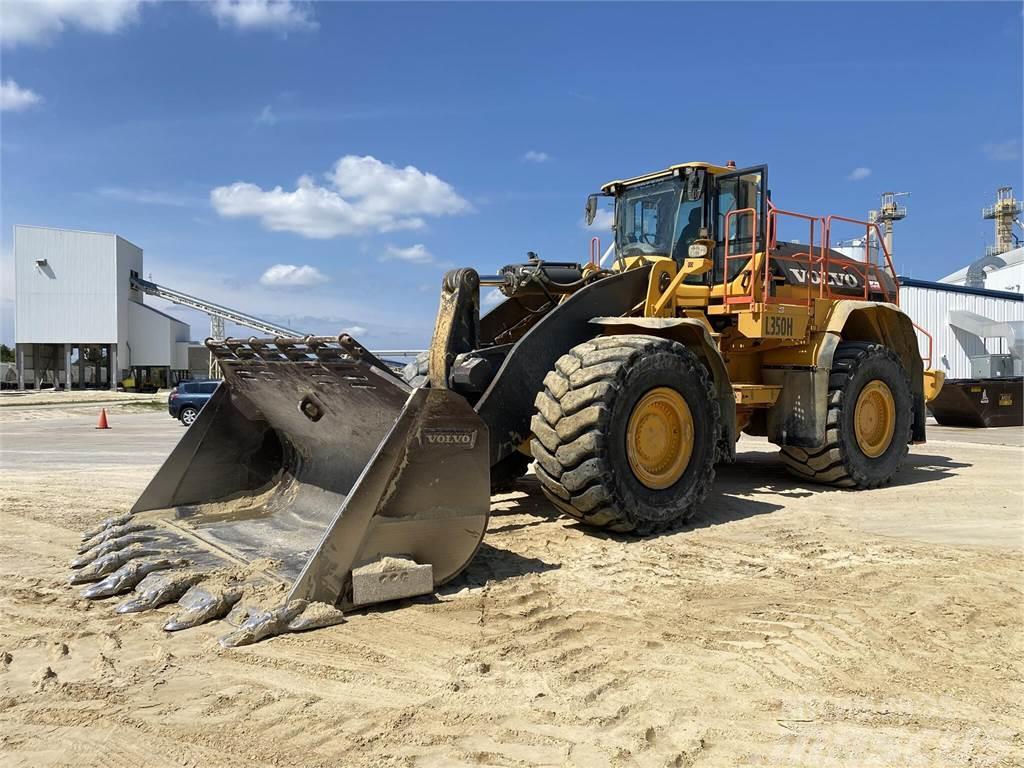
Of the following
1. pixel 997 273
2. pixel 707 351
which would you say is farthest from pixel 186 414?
pixel 997 273

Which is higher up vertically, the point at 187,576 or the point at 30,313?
the point at 30,313

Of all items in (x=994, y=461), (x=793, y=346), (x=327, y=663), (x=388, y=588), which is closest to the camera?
(x=327, y=663)

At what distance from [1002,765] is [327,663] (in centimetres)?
259

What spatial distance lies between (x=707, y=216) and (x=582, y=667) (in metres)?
5.31

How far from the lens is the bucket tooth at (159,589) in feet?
13.1

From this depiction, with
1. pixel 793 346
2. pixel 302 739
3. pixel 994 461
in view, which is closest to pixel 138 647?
pixel 302 739

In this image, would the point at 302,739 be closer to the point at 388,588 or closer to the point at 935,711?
the point at 388,588

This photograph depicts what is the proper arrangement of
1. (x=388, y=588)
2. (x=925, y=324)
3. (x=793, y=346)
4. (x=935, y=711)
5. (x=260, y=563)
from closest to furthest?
(x=935, y=711)
(x=388, y=588)
(x=260, y=563)
(x=793, y=346)
(x=925, y=324)

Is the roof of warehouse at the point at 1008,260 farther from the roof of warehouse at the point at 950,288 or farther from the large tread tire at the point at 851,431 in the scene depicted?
the large tread tire at the point at 851,431

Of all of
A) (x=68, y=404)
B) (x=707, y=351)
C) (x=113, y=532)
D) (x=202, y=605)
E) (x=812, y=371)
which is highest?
(x=707, y=351)

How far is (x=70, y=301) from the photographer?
128 ft

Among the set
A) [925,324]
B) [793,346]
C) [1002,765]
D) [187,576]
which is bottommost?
[1002,765]

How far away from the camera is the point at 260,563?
14.5ft

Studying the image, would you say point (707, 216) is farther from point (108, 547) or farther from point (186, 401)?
point (186, 401)
